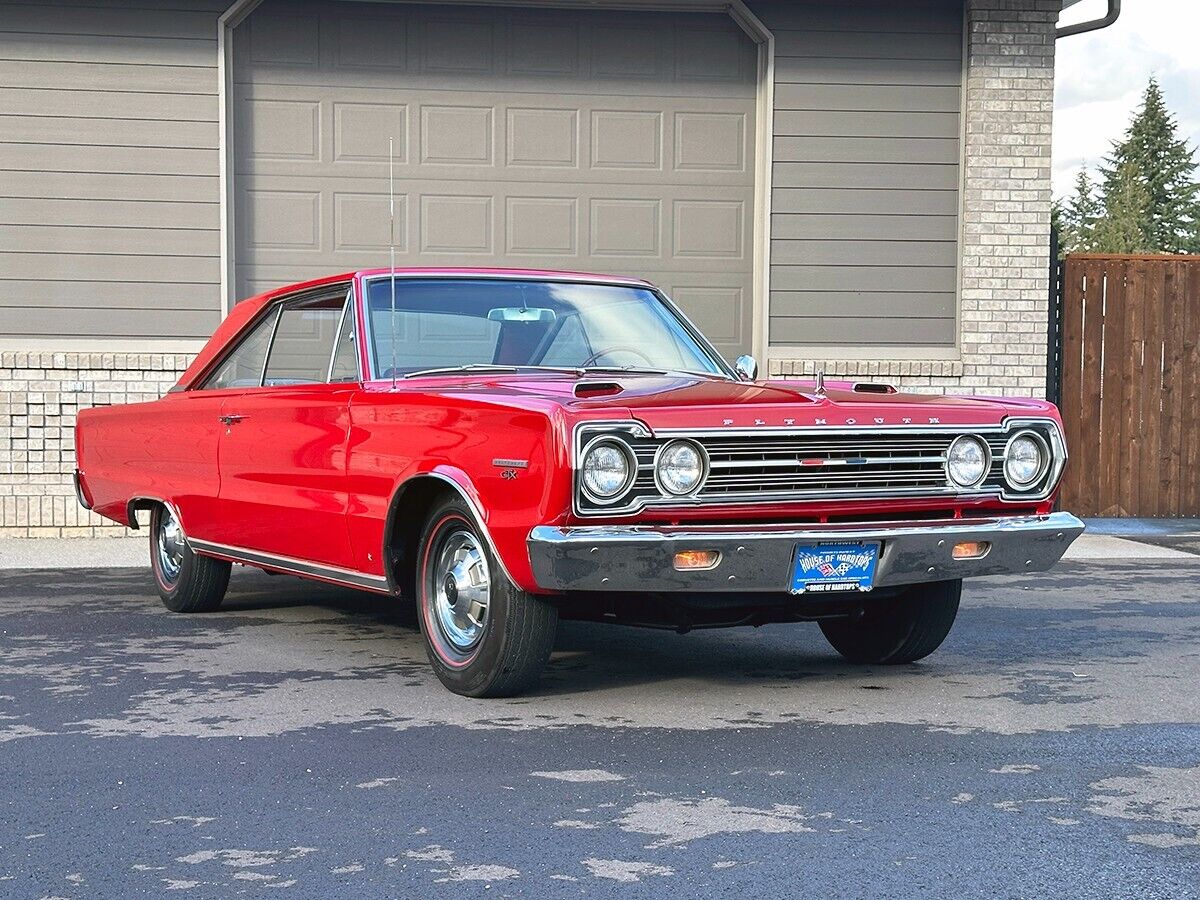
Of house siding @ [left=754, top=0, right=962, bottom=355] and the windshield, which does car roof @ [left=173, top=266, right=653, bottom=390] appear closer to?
the windshield

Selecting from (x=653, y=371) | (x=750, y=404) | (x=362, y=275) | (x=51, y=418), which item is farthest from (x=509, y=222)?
(x=750, y=404)

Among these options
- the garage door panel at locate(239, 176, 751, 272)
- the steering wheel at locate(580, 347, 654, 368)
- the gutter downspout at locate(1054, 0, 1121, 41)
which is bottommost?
the steering wheel at locate(580, 347, 654, 368)

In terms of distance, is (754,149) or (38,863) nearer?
(38,863)

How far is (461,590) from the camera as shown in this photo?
6.01 metres

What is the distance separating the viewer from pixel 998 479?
19.8 feet

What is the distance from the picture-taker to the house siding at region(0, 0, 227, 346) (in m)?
12.6

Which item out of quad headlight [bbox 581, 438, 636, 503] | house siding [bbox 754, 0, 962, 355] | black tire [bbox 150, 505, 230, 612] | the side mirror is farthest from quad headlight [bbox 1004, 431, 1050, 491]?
house siding [bbox 754, 0, 962, 355]

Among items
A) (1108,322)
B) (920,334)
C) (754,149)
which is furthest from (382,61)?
(1108,322)

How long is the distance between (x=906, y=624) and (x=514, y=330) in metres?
1.98

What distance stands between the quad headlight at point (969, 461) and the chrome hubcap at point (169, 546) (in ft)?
13.3

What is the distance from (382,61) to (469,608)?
8018mm

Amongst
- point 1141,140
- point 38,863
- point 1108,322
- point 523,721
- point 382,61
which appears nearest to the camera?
point 38,863

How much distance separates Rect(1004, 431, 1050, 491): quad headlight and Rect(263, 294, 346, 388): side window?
2770 mm

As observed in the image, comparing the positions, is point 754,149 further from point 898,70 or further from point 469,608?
point 469,608
